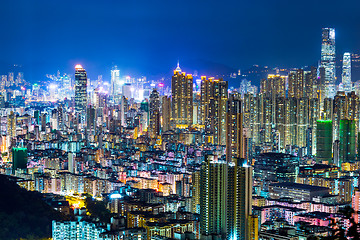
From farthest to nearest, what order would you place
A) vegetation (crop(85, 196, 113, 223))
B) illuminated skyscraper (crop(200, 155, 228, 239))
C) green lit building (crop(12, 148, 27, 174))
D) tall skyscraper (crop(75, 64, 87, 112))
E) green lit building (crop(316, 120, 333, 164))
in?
1. tall skyscraper (crop(75, 64, 87, 112))
2. green lit building (crop(316, 120, 333, 164))
3. green lit building (crop(12, 148, 27, 174))
4. vegetation (crop(85, 196, 113, 223))
5. illuminated skyscraper (crop(200, 155, 228, 239))

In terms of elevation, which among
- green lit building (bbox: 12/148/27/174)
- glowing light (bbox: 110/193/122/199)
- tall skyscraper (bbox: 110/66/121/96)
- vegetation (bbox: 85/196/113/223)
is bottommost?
vegetation (bbox: 85/196/113/223)

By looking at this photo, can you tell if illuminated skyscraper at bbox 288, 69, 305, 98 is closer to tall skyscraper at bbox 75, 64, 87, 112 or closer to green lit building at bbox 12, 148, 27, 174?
tall skyscraper at bbox 75, 64, 87, 112

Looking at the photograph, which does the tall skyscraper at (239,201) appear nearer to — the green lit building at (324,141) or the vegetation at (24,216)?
the vegetation at (24,216)

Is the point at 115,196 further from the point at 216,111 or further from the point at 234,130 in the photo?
the point at 216,111

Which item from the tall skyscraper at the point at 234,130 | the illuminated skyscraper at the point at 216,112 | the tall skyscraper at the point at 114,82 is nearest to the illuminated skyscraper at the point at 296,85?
the illuminated skyscraper at the point at 216,112

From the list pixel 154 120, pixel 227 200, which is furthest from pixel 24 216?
pixel 154 120

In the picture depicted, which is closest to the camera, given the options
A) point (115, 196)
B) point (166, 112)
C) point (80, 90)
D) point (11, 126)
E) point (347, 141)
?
point (115, 196)

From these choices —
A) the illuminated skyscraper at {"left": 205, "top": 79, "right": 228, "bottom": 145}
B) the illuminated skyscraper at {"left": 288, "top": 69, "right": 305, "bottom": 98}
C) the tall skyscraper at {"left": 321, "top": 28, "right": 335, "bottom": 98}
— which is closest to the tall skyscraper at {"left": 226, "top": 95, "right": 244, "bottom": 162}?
the illuminated skyscraper at {"left": 205, "top": 79, "right": 228, "bottom": 145}
